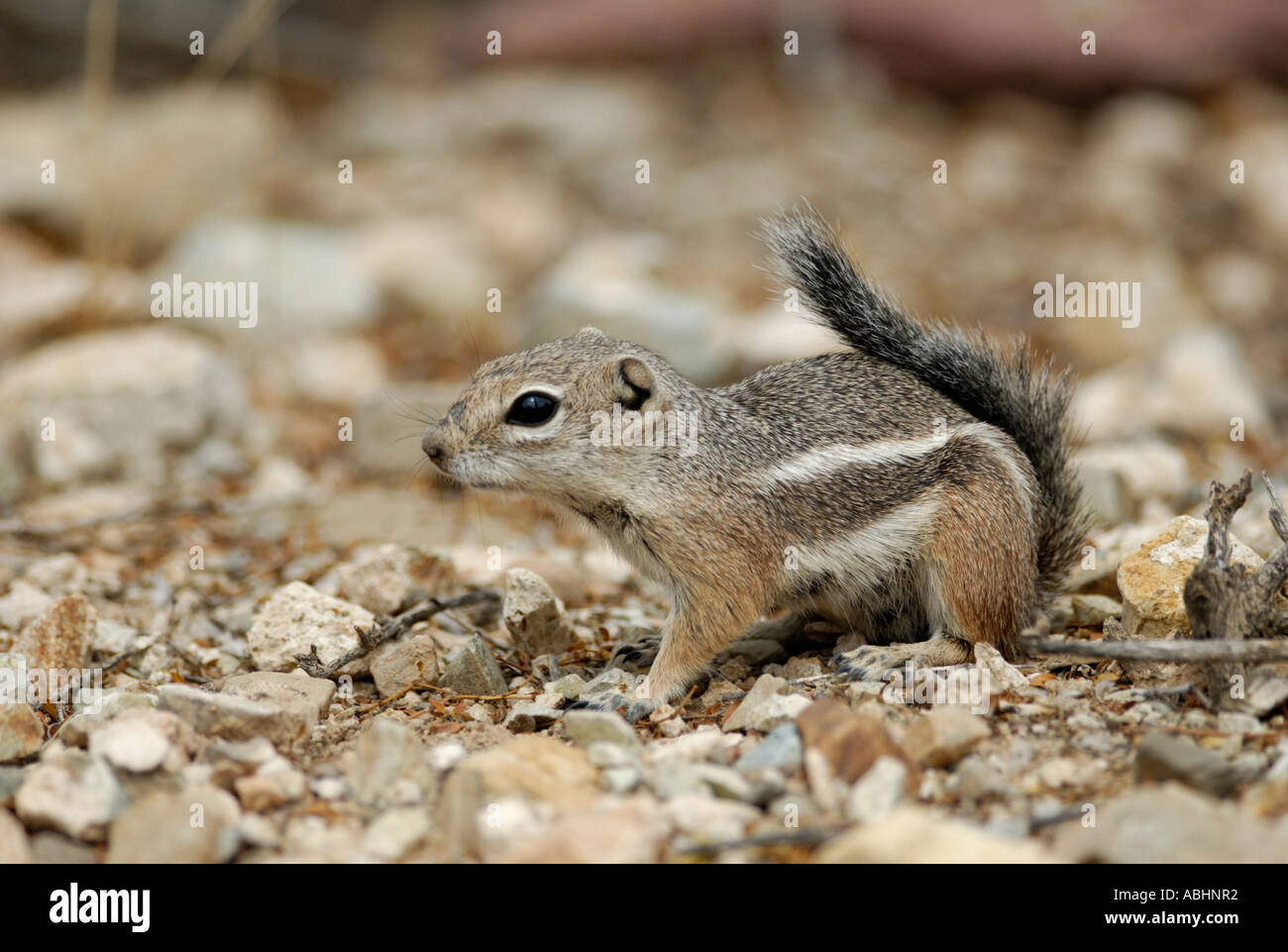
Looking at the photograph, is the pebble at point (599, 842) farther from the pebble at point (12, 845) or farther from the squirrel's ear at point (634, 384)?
the squirrel's ear at point (634, 384)

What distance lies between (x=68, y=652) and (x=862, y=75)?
1095 cm

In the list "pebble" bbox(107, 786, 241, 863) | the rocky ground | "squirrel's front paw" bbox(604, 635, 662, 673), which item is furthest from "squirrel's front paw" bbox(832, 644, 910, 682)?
"pebble" bbox(107, 786, 241, 863)

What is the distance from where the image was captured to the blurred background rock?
22.3ft

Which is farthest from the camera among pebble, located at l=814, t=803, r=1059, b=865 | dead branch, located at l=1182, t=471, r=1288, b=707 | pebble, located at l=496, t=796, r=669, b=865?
dead branch, located at l=1182, t=471, r=1288, b=707

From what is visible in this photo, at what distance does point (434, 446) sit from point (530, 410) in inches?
13.5

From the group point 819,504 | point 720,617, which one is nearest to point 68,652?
point 720,617

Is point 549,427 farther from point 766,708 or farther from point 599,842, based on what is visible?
point 599,842

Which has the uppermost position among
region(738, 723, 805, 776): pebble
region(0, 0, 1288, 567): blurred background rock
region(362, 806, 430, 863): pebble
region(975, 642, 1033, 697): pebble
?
region(0, 0, 1288, 567): blurred background rock

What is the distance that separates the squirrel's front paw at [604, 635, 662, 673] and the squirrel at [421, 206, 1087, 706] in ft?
0.04

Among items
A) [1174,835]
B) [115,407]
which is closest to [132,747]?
[1174,835]

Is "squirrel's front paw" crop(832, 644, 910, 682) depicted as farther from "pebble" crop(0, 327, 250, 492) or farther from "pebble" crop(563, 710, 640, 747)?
"pebble" crop(0, 327, 250, 492)

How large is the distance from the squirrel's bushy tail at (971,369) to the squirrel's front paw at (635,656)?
4.57ft

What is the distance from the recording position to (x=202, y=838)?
2904 mm
